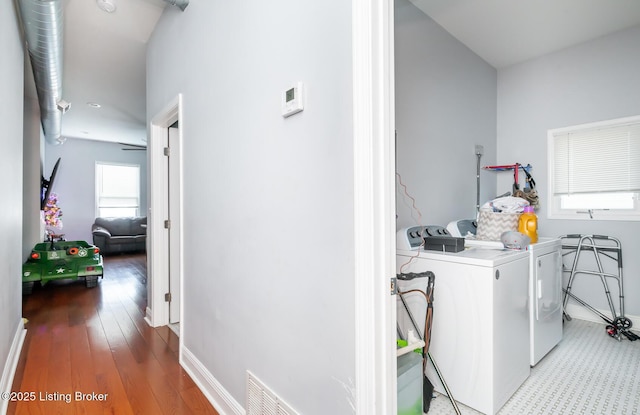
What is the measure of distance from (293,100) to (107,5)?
2441mm

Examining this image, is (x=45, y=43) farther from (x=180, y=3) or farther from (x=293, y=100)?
(x=293, y=100)

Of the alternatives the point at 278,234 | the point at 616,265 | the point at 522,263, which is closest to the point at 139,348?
the point at 278,234

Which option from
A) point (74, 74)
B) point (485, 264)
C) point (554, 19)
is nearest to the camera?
point (485, 264)

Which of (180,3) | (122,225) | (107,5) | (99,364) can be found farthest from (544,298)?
(122,225)

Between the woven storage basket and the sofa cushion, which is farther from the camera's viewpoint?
the sofa cushion

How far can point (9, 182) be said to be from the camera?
7.17ft

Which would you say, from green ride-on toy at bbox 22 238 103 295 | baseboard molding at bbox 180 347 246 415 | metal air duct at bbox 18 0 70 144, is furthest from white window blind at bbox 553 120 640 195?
green ride-on toy at bbox 22 238 103 295

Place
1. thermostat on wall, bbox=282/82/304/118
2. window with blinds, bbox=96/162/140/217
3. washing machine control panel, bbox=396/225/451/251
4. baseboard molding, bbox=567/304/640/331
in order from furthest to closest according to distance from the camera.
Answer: window with blinds, bbox=96/162/140/217 < baseboard molding, bbox=567/304/640/331 < washing machine control panel, bbox=396/225/451/251 < thermostat on wall, bbox=282/82/304/118

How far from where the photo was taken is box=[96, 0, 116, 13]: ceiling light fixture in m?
2.48

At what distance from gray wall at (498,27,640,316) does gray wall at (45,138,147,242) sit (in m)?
8.64

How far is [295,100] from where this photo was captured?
1.21 metres

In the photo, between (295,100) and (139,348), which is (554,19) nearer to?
(295,100)

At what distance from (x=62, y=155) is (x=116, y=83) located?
449 centimetres

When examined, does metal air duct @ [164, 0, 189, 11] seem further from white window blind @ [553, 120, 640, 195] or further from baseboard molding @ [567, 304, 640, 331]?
baseboard molding @ [567, 304, 640, 331]
